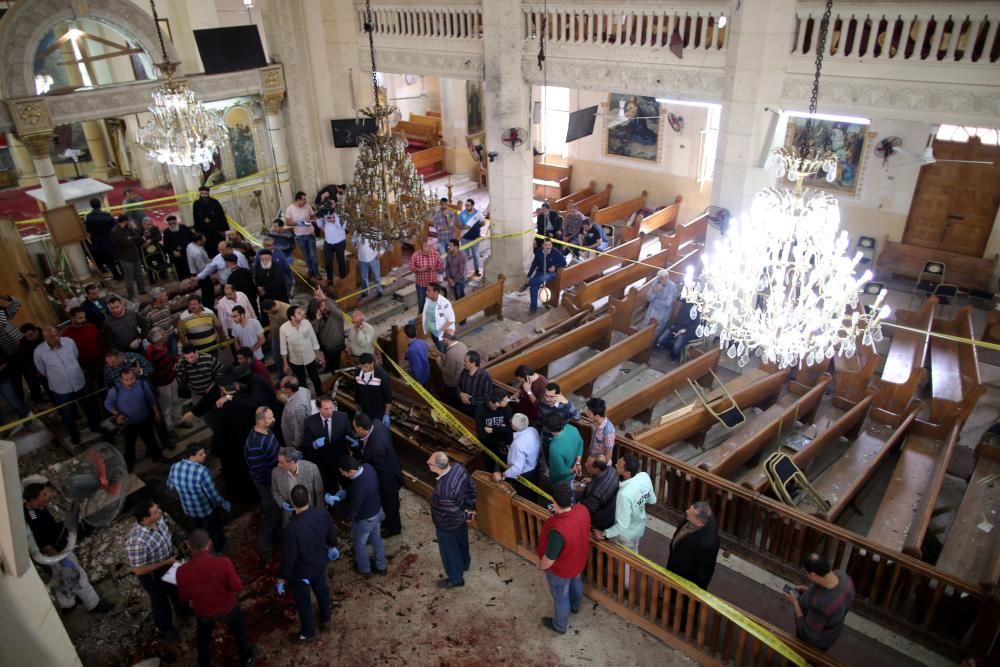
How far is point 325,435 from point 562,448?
7.19ft

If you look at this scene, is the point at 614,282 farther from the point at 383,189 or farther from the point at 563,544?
the point at 563,544

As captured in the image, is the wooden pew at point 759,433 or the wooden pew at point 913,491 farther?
the wooden pew at point 759,433

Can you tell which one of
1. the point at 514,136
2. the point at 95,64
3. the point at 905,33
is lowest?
the point at 514,136

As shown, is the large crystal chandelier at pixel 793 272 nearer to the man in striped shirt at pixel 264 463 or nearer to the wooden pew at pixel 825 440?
the wooden pew at pixel 825 440

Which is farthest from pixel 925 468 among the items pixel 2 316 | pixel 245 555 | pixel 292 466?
pixel 2 316

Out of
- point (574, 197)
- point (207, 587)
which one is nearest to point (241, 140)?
point (574, 197)

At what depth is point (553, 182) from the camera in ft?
59.0

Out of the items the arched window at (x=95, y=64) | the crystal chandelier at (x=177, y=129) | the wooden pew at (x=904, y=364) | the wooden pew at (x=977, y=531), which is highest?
the arched window at (x=95, y=64)

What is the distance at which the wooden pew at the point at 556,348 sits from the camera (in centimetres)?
841

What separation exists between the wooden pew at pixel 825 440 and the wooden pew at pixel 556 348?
A: 2.79m

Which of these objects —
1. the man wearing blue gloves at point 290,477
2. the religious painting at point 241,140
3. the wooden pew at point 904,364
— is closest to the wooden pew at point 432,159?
the religious painting at point 241,140

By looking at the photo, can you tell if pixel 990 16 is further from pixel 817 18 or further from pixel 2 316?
pixel 2 316

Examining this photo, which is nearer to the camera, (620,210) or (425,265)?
(425,265)

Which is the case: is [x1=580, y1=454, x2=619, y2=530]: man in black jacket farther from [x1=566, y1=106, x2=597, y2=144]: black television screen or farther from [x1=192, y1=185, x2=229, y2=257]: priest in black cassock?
[x1=192, y1=185, x2=229, y2=257]: priest in black cassock
